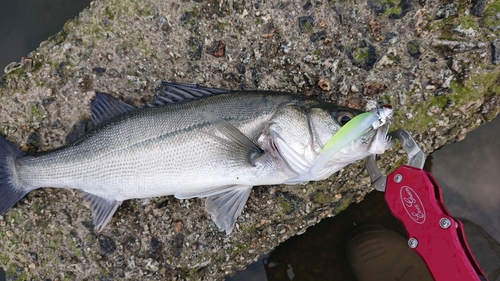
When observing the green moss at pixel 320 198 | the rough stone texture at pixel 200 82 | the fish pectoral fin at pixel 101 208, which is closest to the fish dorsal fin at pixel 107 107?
the rough stone texture at pixel 200 82

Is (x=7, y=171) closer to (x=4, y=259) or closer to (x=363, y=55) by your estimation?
(x=4, y=259)

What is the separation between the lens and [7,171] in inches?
114

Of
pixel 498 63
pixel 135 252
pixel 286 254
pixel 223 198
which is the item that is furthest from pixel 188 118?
pixel 498 63

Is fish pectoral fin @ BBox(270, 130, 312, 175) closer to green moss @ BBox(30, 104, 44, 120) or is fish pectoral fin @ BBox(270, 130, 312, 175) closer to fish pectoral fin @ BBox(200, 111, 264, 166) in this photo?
fish pectoral fin @ BBox(200, 111, 264, 166)

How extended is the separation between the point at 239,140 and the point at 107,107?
47.9 inches

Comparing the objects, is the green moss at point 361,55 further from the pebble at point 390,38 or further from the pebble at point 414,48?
the pebble at point 414,48

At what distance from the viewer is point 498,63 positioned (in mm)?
2863

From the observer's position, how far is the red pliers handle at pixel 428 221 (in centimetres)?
205

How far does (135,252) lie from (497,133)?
384 centimetres

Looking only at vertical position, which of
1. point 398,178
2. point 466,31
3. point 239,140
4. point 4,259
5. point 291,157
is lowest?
point 4,259

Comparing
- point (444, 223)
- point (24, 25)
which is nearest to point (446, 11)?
point (444, 223)

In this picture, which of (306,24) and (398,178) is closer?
(398,178)

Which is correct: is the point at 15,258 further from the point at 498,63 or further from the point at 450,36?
the point at 498,63

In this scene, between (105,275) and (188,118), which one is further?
(105,275)
